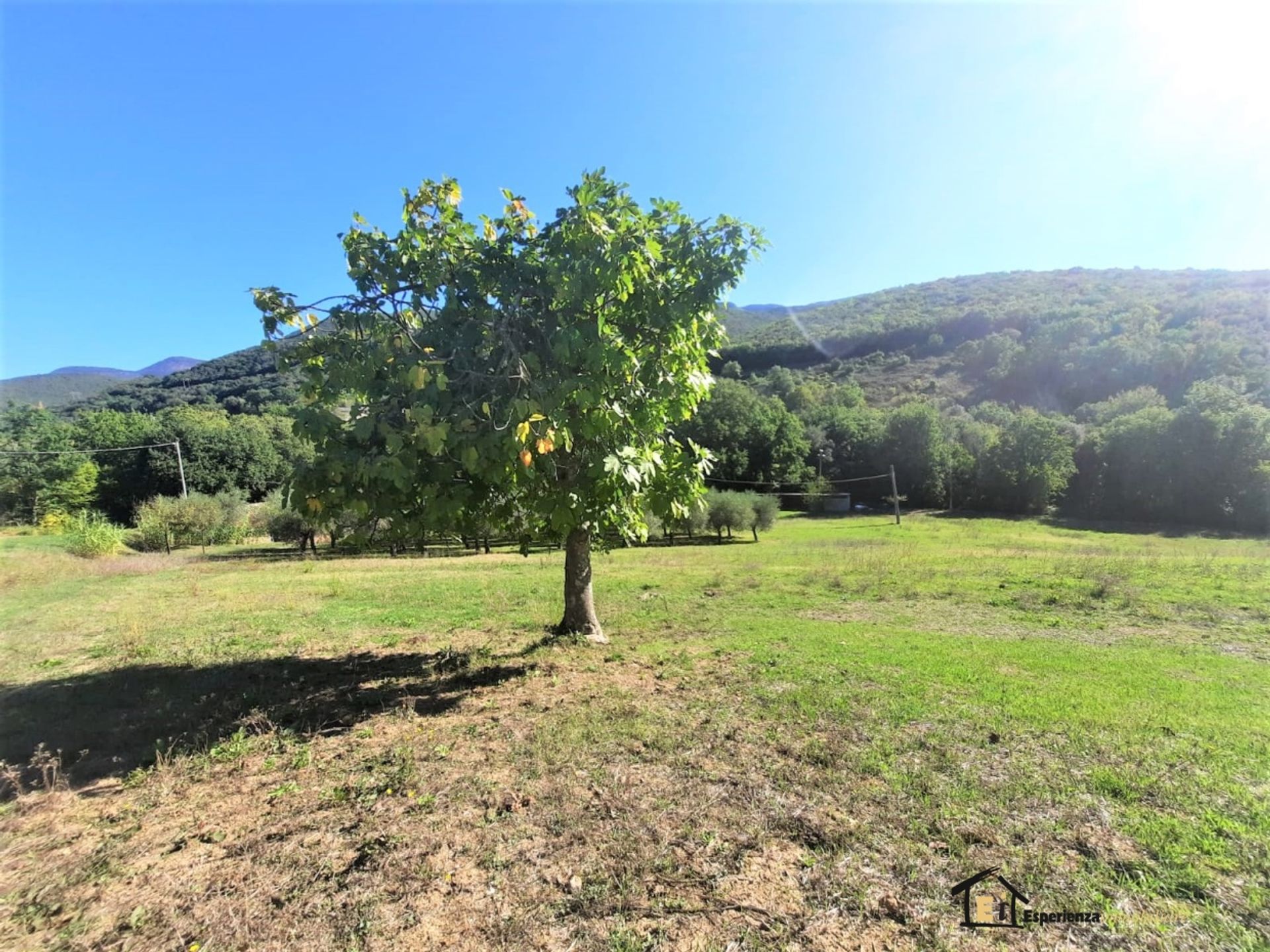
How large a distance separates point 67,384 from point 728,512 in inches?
5243

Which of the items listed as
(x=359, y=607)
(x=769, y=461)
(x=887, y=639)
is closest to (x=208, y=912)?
(x=887, y=639)

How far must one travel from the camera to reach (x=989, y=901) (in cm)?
299

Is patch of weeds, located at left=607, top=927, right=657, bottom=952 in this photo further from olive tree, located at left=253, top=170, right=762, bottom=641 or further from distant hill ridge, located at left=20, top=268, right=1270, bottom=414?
distant hill ridge, located at left=20, top=268, right=1270, bottom=414

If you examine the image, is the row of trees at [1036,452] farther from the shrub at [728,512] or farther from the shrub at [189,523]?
the shrub at [189,523]

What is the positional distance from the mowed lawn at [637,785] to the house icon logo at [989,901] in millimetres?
60

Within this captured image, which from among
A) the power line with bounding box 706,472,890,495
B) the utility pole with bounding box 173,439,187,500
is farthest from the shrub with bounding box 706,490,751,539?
the power line with bounding box 706,472,890,495

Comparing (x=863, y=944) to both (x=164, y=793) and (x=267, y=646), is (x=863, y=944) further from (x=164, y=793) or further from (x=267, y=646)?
(x=267, y=646)

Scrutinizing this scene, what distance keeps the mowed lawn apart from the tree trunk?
58cm

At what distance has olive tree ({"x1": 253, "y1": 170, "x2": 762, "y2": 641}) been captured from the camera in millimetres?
5145

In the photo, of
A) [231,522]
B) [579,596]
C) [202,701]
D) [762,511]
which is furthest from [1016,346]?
[202,701]

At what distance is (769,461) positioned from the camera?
77125 mm

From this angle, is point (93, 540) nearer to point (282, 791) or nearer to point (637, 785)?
point (282, 791)

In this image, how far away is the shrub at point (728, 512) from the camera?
40188mm

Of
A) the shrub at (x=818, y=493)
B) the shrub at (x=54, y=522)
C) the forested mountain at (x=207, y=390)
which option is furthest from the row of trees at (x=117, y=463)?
the shrub at (x=818, y=493)
